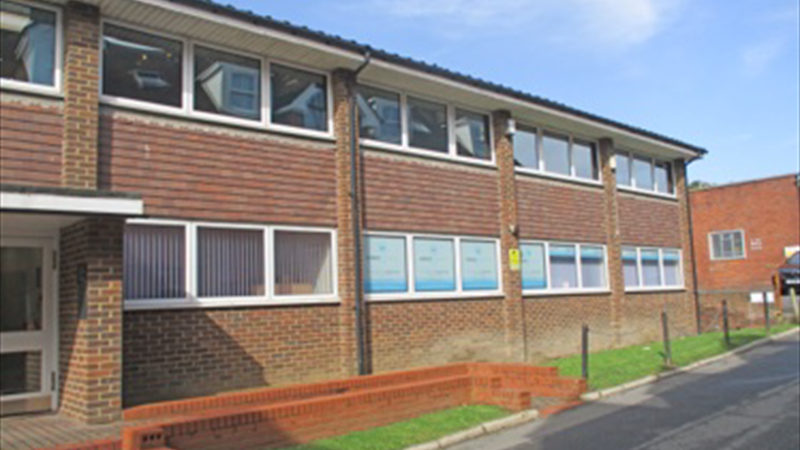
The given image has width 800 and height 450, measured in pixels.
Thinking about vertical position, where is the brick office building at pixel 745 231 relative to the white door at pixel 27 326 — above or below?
above

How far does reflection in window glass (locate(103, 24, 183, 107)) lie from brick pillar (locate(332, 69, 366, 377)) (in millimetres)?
2756

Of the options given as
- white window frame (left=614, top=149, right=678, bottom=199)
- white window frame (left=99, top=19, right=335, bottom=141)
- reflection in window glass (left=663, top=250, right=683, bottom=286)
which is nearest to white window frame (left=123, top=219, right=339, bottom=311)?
white window frame (left=99, top=19, right=335, bottom=141)

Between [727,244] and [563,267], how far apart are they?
2010 centimetres

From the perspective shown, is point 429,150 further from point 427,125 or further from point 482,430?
point 482,430

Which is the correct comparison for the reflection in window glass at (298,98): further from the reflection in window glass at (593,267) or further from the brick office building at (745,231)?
the brick office building at (745,231)

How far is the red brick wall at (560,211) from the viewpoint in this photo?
15180 millimetres

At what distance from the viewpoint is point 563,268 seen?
52.7ft

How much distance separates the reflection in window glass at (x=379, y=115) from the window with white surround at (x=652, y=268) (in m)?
8.44

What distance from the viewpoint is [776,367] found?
43.8 ft

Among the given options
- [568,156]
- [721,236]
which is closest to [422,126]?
[568,156]

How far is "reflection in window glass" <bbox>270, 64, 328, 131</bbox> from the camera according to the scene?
1093 centimetres

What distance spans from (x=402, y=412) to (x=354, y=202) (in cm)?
381

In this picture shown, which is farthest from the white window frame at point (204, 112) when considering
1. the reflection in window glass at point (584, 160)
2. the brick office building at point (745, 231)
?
the brick office building at point (745, 231)

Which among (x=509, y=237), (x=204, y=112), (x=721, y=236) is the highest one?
(x=204, y=112)
